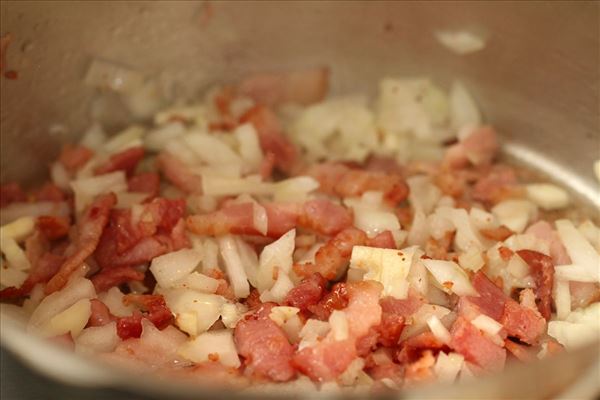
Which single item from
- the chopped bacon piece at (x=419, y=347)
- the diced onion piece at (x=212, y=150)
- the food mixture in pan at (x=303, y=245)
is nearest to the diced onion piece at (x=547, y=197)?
the food mixture in pan at (x=303, y=245)

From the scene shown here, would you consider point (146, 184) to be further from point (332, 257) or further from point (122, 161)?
point (332, 257)

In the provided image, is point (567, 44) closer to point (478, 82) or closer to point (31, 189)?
point (478, 82)

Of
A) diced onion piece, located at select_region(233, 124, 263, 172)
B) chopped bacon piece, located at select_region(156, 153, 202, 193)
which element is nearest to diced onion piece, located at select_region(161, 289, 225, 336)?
chopped bacon piece, located at select_region(156, 153, 202, 193)

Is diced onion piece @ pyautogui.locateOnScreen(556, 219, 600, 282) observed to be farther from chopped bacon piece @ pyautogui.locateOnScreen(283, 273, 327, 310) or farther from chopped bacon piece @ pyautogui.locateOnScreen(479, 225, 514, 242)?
chopped bacon piece @ pyautogui.locateOnScreen(283, 273, 327, 310)

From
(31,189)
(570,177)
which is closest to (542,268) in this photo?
(570,177)

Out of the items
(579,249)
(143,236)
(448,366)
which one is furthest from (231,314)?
(579,249)

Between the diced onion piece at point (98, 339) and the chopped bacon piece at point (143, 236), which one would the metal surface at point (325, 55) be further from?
the diced onion piece at point (98, 339)

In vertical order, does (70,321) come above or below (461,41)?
below
